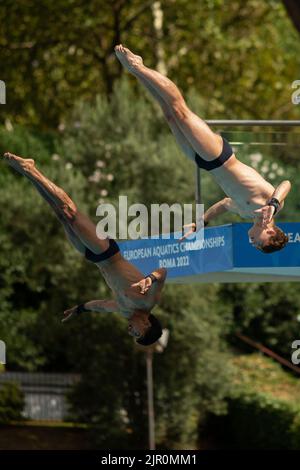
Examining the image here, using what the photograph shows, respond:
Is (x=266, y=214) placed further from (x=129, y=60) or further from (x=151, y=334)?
(x=129, y=60)

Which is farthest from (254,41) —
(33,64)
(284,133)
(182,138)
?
(182,138)

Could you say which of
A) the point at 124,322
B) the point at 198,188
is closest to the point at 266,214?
the point at 198,188

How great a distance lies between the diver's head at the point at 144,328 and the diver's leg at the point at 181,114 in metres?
1.70

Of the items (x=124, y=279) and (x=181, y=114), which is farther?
(x=124, y=279)

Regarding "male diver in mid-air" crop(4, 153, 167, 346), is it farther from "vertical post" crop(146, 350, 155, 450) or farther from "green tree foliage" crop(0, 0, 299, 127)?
"green tree foliage" crop(0, 0, 299, 127)

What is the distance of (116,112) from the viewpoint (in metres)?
42.6

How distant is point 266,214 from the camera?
1566 centimetres

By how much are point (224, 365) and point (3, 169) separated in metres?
7.98

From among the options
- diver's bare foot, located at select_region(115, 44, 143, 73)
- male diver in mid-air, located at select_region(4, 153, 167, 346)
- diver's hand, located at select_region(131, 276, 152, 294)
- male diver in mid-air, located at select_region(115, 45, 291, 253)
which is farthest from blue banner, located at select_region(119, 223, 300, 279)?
diver's bare foot, located at select_region(115, 44, 143, 73)

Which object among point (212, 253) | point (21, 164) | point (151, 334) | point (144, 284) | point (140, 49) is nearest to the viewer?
point (144, 284)

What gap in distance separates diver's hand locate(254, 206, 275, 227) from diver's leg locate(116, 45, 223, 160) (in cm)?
70

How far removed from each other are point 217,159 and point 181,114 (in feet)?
1.85

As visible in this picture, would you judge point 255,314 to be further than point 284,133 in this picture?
Yes
